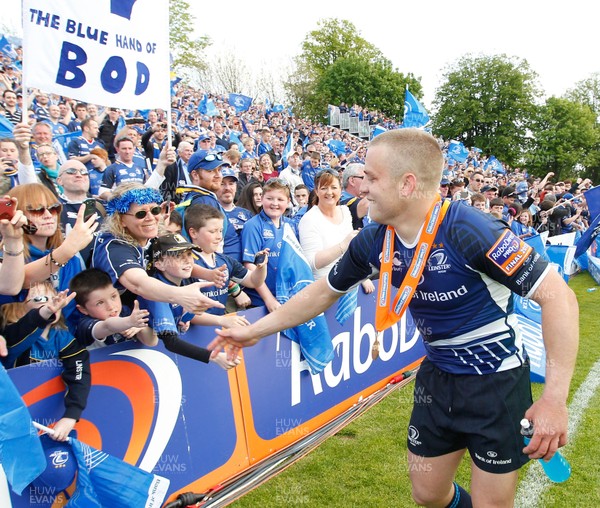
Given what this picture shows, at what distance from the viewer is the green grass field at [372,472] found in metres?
3.83

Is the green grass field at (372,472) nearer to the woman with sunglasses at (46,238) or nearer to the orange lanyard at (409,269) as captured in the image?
the orange lanyard at (409,269)

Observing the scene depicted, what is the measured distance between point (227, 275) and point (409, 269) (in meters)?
1.80

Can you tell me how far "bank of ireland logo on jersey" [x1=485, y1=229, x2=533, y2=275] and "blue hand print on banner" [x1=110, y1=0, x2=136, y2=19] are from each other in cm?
362

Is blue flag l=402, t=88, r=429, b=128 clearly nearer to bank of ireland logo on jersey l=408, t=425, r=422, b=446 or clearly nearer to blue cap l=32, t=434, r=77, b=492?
bank of ireland logo on jersey l=408, t=425, r=422, b=446

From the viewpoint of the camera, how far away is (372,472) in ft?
13.8

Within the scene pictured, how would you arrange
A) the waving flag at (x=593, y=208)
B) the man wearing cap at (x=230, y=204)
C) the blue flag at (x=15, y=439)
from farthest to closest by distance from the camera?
1. the waving flag at (x=593, y=208)
2. the man wearing cap at (x=230, y=204)
3. the blue flag at (x=15, y=439)

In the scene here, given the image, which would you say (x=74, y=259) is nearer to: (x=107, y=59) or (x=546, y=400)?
(x=107, y=59)

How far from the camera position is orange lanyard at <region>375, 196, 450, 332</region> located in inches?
100.0

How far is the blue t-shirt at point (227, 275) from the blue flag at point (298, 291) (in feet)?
1.51

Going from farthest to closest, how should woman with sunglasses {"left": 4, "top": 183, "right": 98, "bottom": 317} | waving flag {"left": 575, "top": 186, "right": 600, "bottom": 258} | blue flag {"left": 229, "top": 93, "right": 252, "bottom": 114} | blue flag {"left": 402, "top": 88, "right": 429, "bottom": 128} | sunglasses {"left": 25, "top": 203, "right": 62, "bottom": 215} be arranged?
blue flag {"left": 229, "top": 93, "right": 252, "bottom": 114}
blue flag {"left": 402, "top": 88, "right": 429, "bottom": 128}
waving flag {"left": 575, "top": 186, "right": 600, "bottom": 258}
sunglasses {"left": 25, "top": 203, "right": 62, "bottom": 215}
woman with sunglasses {"left": 4, "top": 183, "right": 98, "bottom": 317}

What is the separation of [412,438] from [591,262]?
1182 centimetres

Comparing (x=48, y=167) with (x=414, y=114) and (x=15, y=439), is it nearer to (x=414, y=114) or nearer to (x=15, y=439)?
(x=15, y=439)

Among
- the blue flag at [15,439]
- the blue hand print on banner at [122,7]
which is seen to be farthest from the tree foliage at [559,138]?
the blue flag at [15,439]

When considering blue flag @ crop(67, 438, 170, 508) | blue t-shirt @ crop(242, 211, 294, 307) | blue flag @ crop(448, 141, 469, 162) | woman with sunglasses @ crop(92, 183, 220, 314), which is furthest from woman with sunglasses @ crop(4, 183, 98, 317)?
blue flag @ crop(448, 141, 469, 162)
